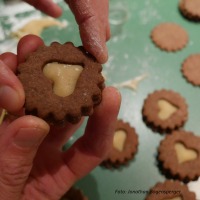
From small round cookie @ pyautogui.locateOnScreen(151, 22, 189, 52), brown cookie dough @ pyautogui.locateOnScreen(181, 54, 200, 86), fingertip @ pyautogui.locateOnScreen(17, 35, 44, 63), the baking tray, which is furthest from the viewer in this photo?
small round cookie @ pyautogui.locateOnScreen(151, 22, 189, 52)

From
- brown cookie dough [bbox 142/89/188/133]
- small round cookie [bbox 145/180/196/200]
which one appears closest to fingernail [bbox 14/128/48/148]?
small round cookie [bbox 145/180/196/200]

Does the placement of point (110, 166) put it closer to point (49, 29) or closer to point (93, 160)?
point (93, 160)

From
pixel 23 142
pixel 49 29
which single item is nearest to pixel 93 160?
pixel 23 142

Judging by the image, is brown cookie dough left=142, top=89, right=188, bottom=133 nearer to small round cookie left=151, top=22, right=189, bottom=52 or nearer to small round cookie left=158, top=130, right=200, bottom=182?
small round cookie left=158, top=130, right=200, bottom=182

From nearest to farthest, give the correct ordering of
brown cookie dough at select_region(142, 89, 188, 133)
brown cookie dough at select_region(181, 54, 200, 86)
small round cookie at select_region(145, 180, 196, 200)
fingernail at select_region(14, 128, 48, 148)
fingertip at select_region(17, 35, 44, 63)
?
fingernail at select_region(14, 128, 48, 148) → fingertip at select_region(17, 35, 44, 63) → small round cookie at select_region(145, 180, 196, 200) → brown cookie dough at select_region(142, 89, 188, 133) → brown cookie dough at select_region(181, 54, 200, 86)

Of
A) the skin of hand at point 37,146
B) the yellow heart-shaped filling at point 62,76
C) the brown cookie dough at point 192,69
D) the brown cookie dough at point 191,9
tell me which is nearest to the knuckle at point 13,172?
the skin of hand at point 37,146

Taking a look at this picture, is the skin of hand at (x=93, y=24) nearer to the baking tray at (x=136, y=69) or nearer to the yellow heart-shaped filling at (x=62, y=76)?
the yellow heart-shaped filling at (x=62, y=76)
